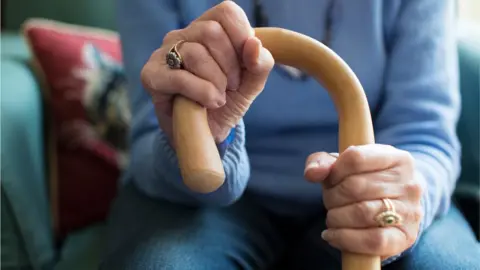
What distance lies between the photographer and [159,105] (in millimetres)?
563

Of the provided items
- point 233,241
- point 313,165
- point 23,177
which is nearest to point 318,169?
point 313,165

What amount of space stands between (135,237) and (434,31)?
16.1 inches

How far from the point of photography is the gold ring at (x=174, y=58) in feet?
1.71

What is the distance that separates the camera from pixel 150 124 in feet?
2.51

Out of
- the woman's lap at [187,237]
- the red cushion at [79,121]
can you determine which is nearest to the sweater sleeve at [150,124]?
the woman's lap at [187,237]

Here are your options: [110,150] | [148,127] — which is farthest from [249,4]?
[110,150]

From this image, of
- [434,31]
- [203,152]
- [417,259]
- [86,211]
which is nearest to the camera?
[203,152]

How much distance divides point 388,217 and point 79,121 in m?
0.67

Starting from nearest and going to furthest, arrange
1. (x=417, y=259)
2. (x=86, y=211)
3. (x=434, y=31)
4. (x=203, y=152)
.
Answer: (x=203, y=152), (x=417, y=259), (x=434, y=31), (x=86, y=211)

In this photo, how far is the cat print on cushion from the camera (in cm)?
106

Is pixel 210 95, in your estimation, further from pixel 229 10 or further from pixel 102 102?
pixel 102 102

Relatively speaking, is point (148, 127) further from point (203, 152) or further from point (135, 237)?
point (203, 152)

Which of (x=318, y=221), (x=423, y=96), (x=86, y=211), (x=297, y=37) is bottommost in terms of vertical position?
(x=86, y=211)

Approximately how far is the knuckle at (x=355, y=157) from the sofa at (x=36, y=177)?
0.44 meters
